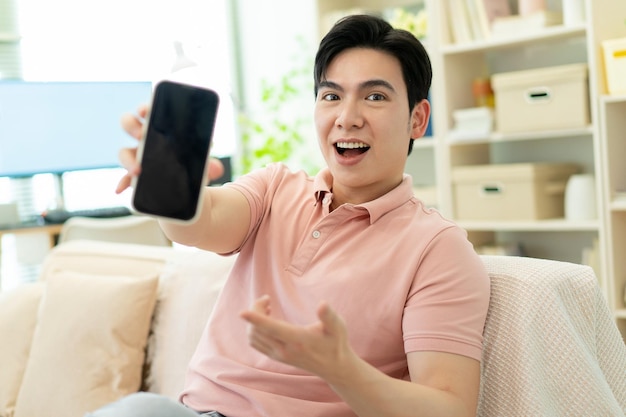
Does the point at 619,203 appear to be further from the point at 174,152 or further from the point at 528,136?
the point at 174,152

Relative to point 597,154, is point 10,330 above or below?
below

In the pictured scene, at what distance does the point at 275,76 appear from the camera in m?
5.07

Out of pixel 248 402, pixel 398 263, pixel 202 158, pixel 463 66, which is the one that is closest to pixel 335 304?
pixel 398 263

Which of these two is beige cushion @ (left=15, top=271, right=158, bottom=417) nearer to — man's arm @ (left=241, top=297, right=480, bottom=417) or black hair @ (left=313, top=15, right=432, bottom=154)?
→ black hair @ (left=313, top=15, right=432, bottom=154)

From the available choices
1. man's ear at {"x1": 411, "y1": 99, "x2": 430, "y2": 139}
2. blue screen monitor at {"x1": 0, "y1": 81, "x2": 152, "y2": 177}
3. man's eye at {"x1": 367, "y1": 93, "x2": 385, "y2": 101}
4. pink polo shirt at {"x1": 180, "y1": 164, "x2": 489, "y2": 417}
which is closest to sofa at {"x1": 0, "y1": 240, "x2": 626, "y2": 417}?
pink polo shirt at {"x1": 180, "y1": 164, "x2": 489, "y2": 417}

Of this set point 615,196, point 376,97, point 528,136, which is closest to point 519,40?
point 528,136

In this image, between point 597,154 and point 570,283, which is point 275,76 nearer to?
point 597,154

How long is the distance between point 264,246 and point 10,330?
114cm

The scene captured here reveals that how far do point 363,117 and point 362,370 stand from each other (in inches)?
21.5

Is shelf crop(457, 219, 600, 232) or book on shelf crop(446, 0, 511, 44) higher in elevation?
book on shelf crop(446, 0, 511, 44)

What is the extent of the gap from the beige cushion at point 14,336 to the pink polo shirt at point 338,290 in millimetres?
908

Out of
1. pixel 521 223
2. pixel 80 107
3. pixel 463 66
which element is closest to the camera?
pixel 521 223

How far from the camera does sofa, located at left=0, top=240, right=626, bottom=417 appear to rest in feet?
4.75

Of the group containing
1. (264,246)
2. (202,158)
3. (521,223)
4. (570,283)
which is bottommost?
(521,223)
